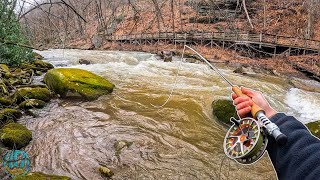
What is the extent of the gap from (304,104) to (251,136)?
361 inches

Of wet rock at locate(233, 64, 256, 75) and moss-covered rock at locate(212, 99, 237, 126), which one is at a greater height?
wet rock at locate(233, 64, 256, 75)

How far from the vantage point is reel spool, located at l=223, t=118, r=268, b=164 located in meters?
1.58

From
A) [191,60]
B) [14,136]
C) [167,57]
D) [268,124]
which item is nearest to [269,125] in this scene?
[268,124]

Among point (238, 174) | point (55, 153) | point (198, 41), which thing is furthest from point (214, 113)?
point (198, 41)

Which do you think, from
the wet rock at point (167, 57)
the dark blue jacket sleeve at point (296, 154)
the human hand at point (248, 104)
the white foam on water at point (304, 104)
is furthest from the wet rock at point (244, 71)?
the dark blue jacket sleeve at point (296, 154)

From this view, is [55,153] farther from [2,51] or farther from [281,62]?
[281,62]

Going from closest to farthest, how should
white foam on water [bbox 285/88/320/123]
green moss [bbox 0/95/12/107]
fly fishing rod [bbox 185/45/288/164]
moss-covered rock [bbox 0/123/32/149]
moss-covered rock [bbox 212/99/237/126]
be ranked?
fly fishing rod [bbox 185/45/288/164] < moss-covered rock [bbox 0/123/32/149] < green moss [bbox 0/95/12/107] < moss-covered rock [bbox 212/99/237/126] < white foam on water [bbox 285/88/320/123]

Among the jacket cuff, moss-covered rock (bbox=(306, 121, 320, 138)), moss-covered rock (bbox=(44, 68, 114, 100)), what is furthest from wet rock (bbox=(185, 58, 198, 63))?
the jacket cuff

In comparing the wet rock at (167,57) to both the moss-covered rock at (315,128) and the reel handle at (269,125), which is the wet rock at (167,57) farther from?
the reel handle at (269,125)

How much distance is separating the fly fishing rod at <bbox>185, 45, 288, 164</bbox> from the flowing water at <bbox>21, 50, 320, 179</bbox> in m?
2.90

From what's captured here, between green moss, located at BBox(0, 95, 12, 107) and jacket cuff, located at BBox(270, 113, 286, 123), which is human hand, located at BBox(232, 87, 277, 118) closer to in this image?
jacket cuff, located at BBox(270, 113, 286, 123)

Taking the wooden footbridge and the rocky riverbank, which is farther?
the wooden footbridge

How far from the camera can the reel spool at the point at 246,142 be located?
1.58 metres

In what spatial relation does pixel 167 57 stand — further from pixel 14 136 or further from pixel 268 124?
pixel 268 124
